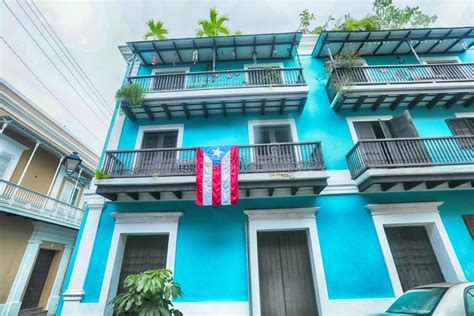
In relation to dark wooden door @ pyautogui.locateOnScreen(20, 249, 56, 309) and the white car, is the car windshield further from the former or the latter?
dark wooden door @ pyautogui.locateOnScreen(20, 249, 56, 309)

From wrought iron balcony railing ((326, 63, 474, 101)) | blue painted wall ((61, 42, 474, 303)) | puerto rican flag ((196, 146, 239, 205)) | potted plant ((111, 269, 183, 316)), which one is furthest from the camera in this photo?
wrought iron balcony railing ((326, 63, 474, 101))

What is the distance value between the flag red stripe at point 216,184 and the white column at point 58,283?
11.7 metres

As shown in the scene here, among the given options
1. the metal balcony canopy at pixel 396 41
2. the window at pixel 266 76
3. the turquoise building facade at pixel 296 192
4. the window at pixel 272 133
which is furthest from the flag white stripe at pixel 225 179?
the metal balcony canopy at pixel 396 41

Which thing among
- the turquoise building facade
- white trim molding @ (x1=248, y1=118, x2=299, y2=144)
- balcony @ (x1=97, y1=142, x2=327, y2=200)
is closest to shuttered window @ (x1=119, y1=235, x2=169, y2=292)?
the turquoise building facade

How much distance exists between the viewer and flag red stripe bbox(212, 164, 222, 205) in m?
6.12

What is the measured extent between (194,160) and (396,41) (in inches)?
403

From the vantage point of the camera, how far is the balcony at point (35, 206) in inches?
348

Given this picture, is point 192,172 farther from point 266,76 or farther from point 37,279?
point 37,279

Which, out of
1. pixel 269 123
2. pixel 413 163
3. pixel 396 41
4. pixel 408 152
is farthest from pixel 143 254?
pixel 396 41

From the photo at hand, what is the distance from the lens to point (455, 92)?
300 inches

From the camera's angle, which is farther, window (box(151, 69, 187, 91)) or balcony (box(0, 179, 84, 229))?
balcony (box(0, 179, 84, 229))

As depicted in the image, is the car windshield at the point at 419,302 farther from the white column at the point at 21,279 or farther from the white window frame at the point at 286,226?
the white column at the point at 21,279

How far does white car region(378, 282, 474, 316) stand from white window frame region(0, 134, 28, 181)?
595 inches

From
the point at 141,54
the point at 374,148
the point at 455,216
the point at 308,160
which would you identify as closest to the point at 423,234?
the point at 455,216
